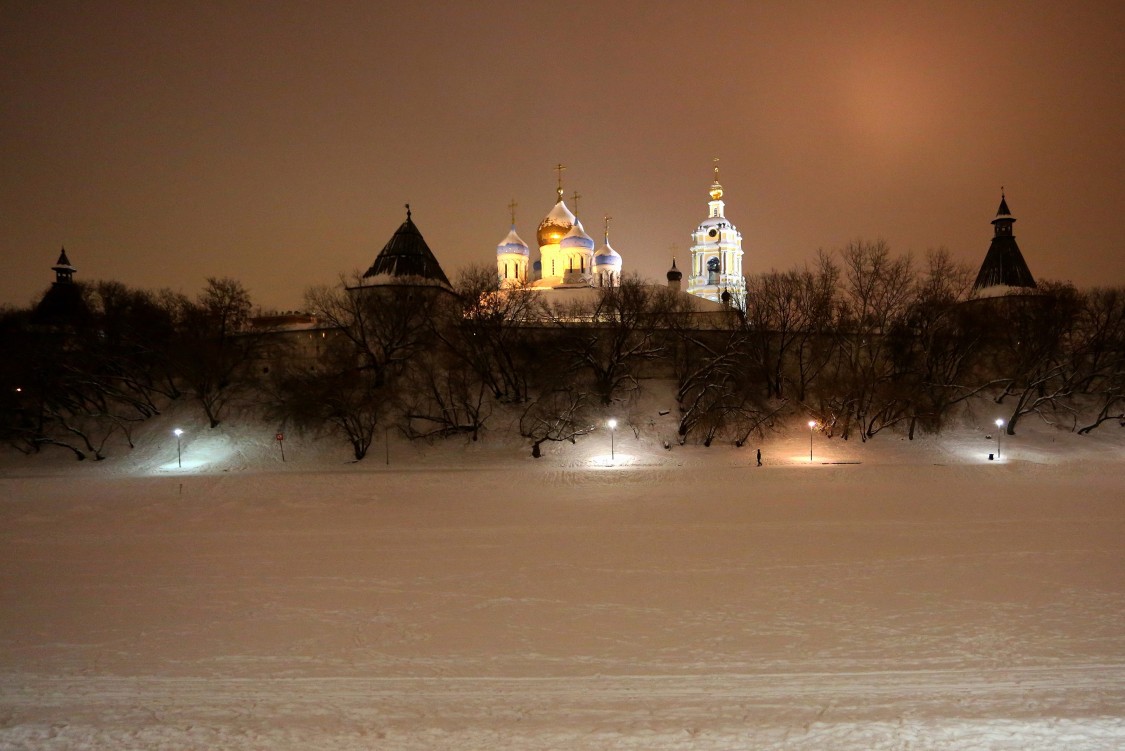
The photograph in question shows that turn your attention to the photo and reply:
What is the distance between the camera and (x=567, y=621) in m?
8.86

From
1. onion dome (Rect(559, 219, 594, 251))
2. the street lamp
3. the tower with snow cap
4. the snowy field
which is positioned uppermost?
onion dome (Rect(559, 219, 594, 251))

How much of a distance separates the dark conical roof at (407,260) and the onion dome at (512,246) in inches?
521

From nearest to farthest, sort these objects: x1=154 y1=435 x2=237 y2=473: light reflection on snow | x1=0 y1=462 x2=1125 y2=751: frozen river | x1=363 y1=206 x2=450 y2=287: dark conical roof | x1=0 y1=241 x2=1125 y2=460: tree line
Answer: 1. x1=0 y1=462 x2=1125 y2=751: frozen river
2. x1=154 y1=435 x2=237 y2=473: light reflection on snow
3. x1=0 y1=241 x2=1125 y2=460: tree line
4. x1=363 y1=206 x2=450 y2=287: dark conical roof

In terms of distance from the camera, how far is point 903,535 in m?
13.8

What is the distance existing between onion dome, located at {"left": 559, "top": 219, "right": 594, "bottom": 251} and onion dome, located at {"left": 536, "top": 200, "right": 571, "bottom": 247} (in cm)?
48

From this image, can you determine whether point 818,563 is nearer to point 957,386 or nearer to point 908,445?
point 908,445

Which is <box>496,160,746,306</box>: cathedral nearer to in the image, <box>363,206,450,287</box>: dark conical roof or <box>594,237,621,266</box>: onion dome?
<box>594,237,621,266</box>: onion dome

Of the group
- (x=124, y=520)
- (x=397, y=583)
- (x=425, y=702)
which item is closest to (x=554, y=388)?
(x=124, y=520)

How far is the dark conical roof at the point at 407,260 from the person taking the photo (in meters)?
35.8

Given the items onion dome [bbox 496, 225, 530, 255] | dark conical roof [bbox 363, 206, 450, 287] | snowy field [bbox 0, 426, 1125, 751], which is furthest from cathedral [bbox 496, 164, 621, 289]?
snowy field [bbox 0, 426, 1125, 751]

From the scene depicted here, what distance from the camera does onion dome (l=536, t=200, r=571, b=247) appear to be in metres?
49.5

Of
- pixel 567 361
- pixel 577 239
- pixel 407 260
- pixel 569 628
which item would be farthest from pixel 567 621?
pixel 577 239

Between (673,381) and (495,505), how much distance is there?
1899 centimetres

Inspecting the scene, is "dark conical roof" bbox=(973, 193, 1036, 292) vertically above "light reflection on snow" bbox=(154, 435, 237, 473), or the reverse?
"dark conical roof" bbox=(973, 193, 1036, 292)
